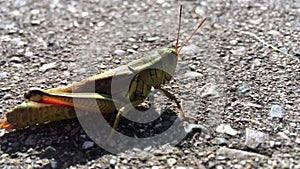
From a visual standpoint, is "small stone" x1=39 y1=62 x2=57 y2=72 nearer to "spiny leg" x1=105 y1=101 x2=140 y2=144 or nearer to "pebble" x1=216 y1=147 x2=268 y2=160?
"spiny leg" x1=105 y1=101 x2=140 y2=144

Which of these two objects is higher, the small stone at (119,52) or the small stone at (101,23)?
the small stone at (101,23)

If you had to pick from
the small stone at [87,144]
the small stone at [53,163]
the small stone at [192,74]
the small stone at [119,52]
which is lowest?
the small stone at [53,163]

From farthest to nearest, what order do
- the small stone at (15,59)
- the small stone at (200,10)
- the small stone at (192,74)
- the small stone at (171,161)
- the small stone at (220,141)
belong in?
the small stone at (200,10) < the small stone at (15,59) < the small stone at (192,74) < the small stone at (220,141) < the small stone at (171,161)

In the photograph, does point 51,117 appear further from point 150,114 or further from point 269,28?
point 269,28

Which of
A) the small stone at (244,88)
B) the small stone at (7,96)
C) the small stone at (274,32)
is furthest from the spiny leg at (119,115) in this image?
the small stone at (274,32)

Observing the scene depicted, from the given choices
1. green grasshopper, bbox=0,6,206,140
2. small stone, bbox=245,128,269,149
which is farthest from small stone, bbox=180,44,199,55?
small stone, bbox=245,128,269,149

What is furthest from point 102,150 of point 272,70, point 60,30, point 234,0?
point 234,0

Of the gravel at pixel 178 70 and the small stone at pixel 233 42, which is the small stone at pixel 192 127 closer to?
the gravel at pixel 178 70
